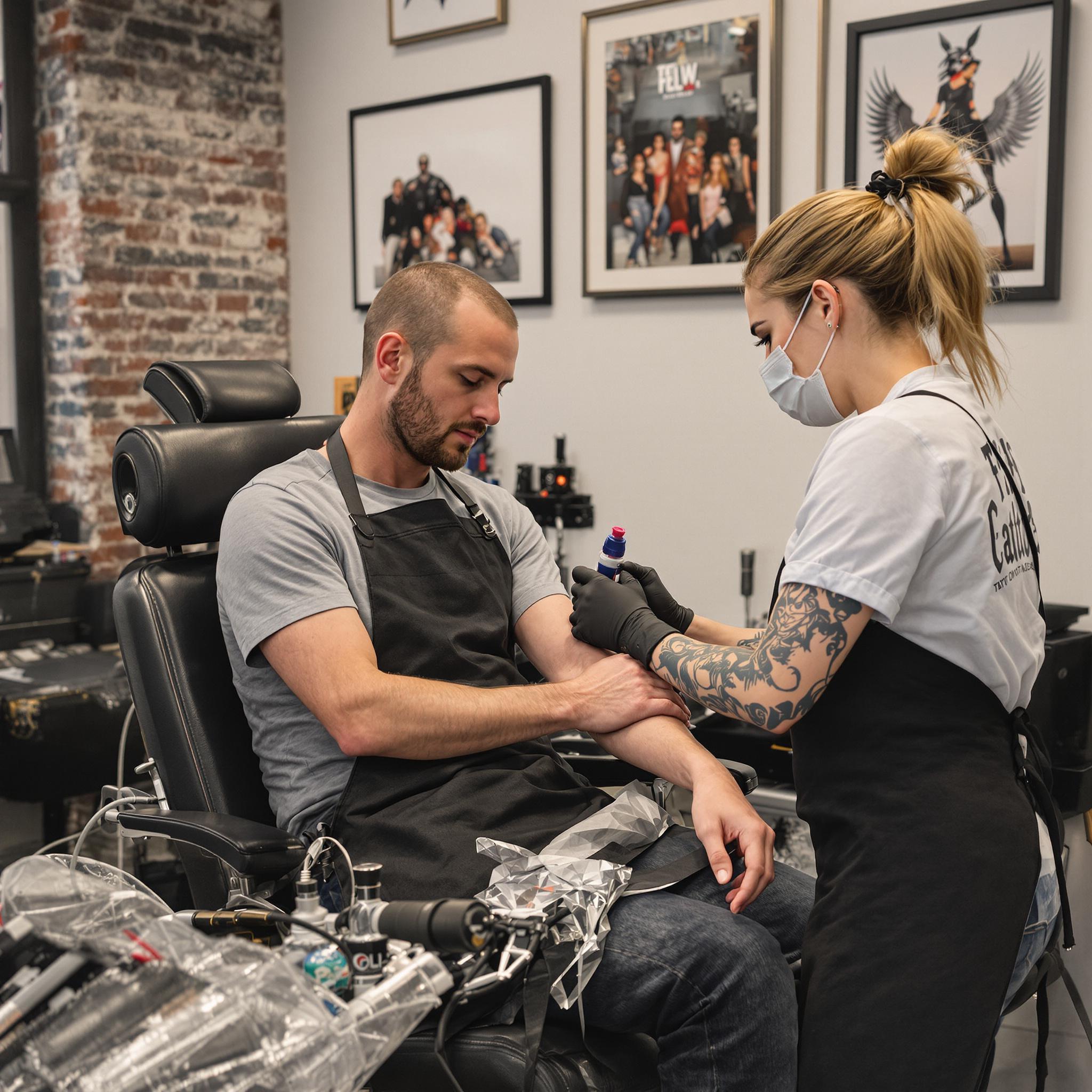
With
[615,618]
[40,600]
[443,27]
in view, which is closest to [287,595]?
[615,618]

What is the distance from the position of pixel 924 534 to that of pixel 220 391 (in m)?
1.15

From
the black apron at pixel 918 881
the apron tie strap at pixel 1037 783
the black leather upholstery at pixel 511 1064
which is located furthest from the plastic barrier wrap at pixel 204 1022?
the apron tie strap at pixel 1037 783

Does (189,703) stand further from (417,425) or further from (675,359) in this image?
(675,359)

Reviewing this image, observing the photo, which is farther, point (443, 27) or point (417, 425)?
point (443, 27)

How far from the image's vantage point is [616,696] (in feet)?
5.52

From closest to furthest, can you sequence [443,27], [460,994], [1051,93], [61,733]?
[460,994], [1051,93], [61,733], [443,27]

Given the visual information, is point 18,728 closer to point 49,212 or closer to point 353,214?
point 49,212

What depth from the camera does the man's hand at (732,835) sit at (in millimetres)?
1496

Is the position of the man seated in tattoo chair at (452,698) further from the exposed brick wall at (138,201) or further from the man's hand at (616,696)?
the exposed brick wall at (138,201)

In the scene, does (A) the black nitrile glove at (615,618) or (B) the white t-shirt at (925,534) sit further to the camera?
(A) the black nitrile glove at (615,618)

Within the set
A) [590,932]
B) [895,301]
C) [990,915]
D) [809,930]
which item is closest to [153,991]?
[590,932]

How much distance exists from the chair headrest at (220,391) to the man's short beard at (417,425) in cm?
27

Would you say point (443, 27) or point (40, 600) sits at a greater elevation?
point (443, 27)

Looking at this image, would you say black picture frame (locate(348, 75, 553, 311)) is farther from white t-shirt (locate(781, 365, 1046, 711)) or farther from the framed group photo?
white t-shirt (locate(781, 365, 1046, 711))
